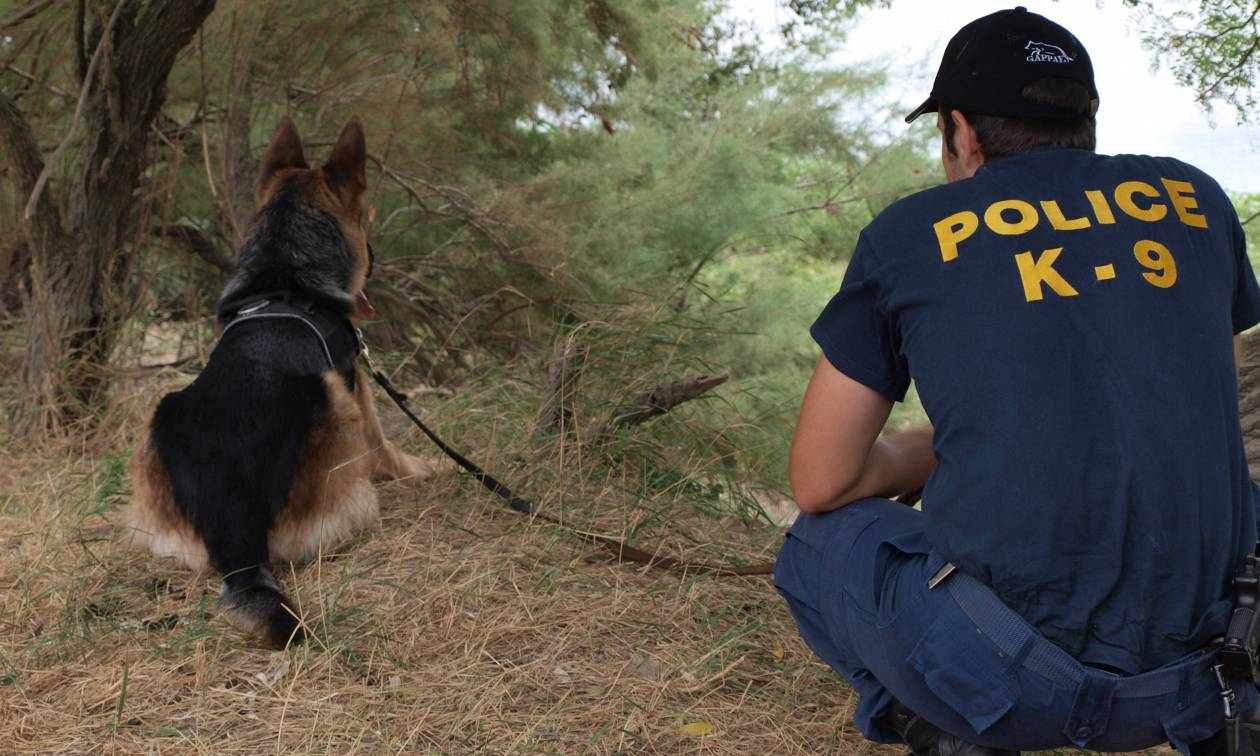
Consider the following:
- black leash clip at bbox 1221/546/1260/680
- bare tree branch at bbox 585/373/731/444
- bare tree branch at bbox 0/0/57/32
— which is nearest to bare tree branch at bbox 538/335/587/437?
bare tree branch at bbox 585/373/731/444

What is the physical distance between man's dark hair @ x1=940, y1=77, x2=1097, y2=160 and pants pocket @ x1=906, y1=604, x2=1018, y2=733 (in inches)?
31.6

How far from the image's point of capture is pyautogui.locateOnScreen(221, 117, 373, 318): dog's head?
3.35 m

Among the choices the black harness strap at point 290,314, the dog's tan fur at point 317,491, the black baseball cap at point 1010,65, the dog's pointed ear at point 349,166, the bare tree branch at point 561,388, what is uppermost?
the black baseball cap at point 1010,65

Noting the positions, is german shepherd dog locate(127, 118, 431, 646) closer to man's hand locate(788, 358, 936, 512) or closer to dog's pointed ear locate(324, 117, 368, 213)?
dog's pointed ear locate(324, 117, 368, 213)

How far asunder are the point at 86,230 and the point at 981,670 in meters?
4.69

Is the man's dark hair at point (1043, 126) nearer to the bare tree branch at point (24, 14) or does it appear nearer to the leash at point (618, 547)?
the leash at point (618, 547)

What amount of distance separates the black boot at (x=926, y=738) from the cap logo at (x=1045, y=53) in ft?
3.82

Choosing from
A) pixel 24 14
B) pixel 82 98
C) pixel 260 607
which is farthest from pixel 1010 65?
pixel 24 14

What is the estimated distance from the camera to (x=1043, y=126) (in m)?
1.75

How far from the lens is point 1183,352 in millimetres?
1560

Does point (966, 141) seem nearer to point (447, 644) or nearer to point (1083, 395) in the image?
point (1083, 395)

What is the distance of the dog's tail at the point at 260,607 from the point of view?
2.55 m

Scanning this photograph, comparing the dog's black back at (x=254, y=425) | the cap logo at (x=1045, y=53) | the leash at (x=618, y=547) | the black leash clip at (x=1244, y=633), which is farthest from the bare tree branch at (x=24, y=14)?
the black leash clip at (x=1244, y=633)

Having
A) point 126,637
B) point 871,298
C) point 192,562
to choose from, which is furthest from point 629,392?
point 871,298
